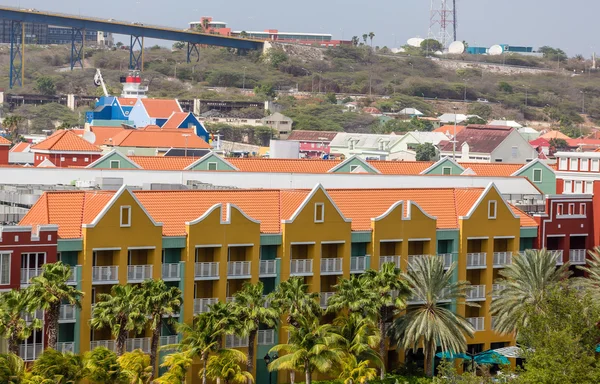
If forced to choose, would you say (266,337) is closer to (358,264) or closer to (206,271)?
(206,271)

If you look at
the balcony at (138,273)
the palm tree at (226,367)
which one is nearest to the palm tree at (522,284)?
the palm tree at (226,367)

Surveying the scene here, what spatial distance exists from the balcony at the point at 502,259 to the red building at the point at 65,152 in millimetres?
51538

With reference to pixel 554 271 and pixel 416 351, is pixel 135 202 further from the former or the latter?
pixel 554 271

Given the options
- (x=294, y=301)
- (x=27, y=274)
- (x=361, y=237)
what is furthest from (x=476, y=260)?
(x=27, y=274)

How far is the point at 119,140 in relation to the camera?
130 meters

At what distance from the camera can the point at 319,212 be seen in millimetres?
59031

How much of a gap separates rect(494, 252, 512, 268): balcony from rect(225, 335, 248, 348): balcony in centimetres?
1428

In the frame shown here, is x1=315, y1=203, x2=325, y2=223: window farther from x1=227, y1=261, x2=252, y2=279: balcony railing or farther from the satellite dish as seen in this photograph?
the satellite dish

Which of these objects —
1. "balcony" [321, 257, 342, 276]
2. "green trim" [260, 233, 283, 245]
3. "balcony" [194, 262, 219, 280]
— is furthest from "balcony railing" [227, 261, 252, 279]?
"balcony" [321, 257, 342, 276]

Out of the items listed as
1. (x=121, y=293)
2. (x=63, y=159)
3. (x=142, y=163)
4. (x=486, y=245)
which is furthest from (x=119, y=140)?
(x=121, y=293)

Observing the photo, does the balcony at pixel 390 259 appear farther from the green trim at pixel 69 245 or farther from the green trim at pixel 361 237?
the green trim at pixel 69 245

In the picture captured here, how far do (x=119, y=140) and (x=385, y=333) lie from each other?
248ft

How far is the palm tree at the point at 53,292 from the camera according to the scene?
48312mm

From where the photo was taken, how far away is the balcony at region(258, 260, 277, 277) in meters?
57.8
